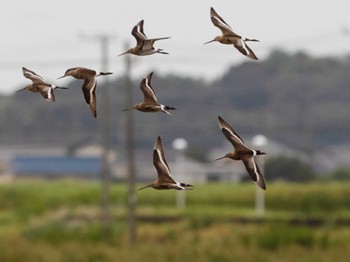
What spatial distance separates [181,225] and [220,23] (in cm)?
4816

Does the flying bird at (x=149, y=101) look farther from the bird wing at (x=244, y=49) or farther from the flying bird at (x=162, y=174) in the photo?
the bird wing at (x=244, y=49)

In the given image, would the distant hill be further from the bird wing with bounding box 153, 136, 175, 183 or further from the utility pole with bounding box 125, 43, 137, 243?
the bird wing with bounding box 153, 136, 175, 183

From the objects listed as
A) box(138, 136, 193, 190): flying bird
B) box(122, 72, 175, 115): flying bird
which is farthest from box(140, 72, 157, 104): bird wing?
box(138, 136, 193, 190): flying bird

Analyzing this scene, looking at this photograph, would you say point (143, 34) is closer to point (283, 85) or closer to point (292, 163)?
point (292, 163)

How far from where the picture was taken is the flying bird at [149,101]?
511cm

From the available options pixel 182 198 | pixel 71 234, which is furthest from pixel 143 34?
pixel 182 198

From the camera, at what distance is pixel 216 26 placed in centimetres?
527

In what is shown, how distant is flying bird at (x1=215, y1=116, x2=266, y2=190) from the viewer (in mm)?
4859

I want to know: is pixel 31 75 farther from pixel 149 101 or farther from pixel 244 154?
pixel 244 154

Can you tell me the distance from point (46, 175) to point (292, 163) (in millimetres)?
37430

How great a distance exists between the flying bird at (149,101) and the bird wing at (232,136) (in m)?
0.21

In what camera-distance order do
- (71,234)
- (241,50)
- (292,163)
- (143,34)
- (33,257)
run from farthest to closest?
1. (292,163)
2. (71,234)
3. (33,257)
4. (143,34)
5. (241,50)

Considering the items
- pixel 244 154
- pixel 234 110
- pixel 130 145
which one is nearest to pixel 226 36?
pixel 244 154

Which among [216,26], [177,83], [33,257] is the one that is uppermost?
[177,83]
